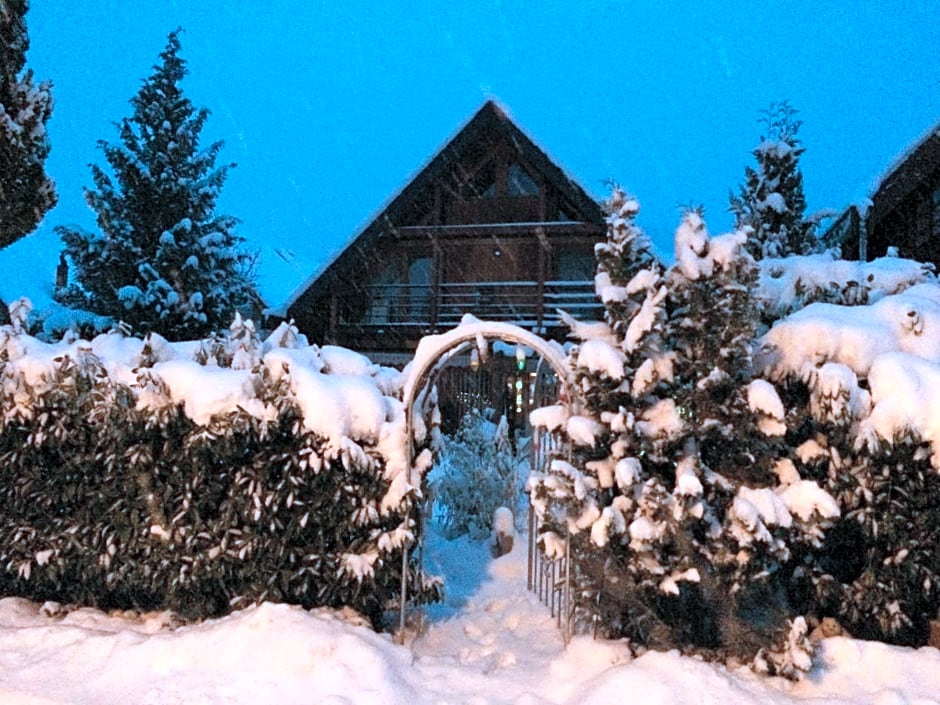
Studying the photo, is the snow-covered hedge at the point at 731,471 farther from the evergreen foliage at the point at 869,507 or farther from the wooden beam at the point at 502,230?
the wooden beam at the point at 502,230

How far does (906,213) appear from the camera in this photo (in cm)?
1681

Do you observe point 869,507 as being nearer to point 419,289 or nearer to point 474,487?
point 474,487

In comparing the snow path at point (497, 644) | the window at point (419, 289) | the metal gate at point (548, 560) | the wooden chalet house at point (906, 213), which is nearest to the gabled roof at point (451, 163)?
the window at point (419, 289)

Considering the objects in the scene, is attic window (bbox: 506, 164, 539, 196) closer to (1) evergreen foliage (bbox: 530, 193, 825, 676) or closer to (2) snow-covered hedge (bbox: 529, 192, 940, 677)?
(2) snow-covered hedge (bbox: 529, 192, 940, 677)

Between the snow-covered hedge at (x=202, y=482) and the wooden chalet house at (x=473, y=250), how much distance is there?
513 inches

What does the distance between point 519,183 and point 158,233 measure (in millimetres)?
9247

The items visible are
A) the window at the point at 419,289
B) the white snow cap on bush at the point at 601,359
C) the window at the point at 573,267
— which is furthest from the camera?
the window at the point at 419,289

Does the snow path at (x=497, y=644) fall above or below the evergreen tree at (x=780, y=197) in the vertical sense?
below

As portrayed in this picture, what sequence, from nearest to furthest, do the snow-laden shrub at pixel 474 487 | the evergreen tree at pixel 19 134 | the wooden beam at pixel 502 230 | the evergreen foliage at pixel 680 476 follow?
the evergreen foliage at pixel 680 476 < the snow-laden shrub at pixel 474 487 < the evergreen tree at pixel 19 134 < the wooden beam at pixel 502 230

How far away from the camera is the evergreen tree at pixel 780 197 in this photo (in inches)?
452

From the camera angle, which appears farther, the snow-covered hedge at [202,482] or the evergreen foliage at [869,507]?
the snow-covered hedge at [202,482]

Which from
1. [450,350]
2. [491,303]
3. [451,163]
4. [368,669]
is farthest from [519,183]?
[368,669]

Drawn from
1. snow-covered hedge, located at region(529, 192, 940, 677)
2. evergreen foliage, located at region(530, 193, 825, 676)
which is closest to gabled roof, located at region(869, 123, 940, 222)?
snow-covered hedge, located at region(529, 192, 940, 677)

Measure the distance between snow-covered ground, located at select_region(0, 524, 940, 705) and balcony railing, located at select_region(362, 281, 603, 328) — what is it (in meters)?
13.3
